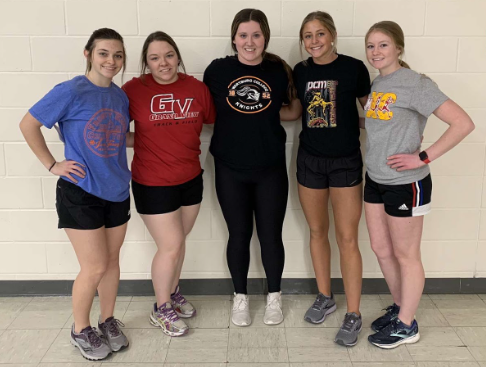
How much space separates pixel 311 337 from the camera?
2.35 m

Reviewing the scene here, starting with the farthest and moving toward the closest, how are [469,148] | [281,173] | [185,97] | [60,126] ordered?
1. [469,148]
2. [281,173]
3. [185,97]
4. [60,126]

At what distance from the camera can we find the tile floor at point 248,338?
216 centimetres

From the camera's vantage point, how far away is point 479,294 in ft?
9.23

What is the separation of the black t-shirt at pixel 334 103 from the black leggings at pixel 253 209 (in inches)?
11.0

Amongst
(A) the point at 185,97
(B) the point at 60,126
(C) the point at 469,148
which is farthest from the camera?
(C) the point at 469,148

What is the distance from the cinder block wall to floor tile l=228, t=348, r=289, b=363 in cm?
68

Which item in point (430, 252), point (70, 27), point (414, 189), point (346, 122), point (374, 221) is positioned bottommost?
point (430, 252)

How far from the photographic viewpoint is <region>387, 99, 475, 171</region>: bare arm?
1.95 metres

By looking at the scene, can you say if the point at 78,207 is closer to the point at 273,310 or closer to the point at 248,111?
the point at 248,111

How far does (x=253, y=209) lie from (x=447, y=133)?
3.45ft

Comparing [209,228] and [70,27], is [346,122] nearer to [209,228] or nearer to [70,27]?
[209,228]

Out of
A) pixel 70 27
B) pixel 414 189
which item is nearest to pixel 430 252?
pixel 414 189

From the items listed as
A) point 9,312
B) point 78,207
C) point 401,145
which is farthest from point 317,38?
point 9,312

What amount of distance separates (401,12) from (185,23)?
1.21m
